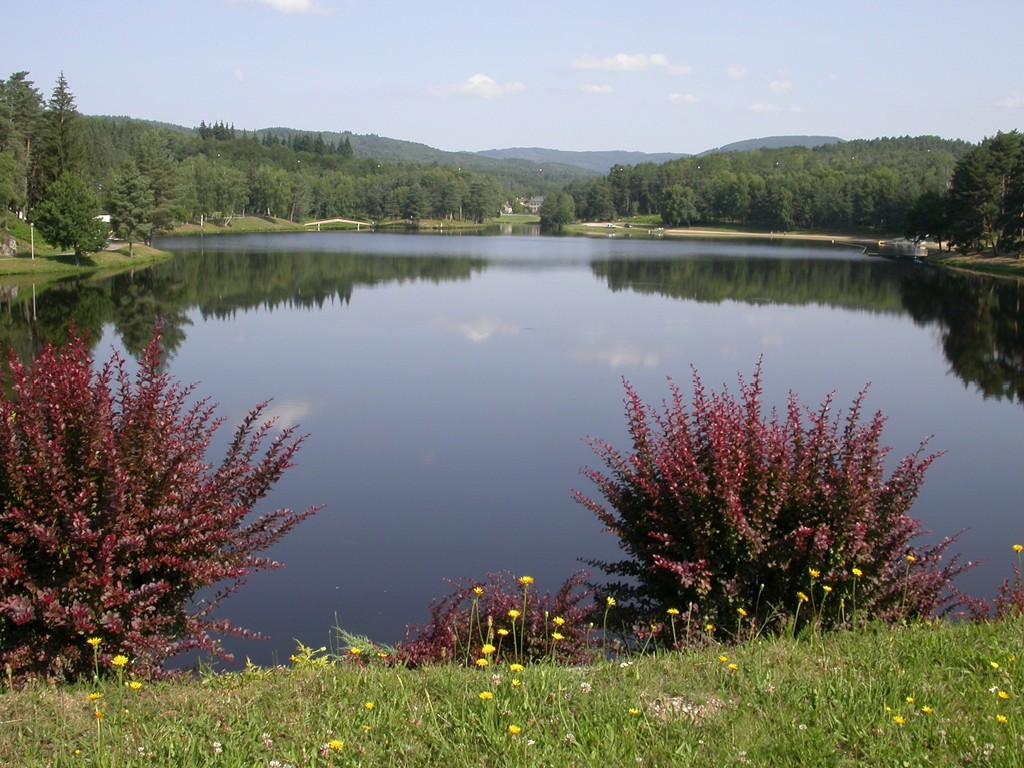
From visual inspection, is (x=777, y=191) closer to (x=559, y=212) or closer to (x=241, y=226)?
(x=559, y=212)

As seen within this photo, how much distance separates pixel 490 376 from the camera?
2536cm

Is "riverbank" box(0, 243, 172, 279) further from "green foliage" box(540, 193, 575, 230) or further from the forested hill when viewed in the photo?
"green foliage" box(540, 193, 575, 230)

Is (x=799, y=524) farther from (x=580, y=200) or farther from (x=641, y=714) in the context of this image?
(x=580, y=200)

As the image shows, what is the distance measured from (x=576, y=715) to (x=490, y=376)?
20.5 metres

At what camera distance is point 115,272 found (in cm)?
5825

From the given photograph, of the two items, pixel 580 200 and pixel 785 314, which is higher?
pixel 580 200

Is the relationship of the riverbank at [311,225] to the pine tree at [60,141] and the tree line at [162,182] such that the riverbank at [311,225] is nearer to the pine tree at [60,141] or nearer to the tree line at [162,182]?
the tree line at [162,182]

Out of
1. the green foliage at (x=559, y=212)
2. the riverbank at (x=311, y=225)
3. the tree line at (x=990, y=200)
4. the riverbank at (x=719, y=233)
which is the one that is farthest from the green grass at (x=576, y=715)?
the green foliage at (x=559, y=212)

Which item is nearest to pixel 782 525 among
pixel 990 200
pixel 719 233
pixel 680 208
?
pixel 990 200

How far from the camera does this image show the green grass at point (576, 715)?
14.6 ft

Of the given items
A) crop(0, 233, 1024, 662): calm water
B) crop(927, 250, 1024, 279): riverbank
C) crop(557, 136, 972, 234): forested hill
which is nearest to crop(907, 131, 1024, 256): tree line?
crop(927, 250, 1024, 279): riverbank

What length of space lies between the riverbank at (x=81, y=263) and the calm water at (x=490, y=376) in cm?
306

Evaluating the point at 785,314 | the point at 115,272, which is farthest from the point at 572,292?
the point at 115,272

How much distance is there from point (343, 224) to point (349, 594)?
13430cm
